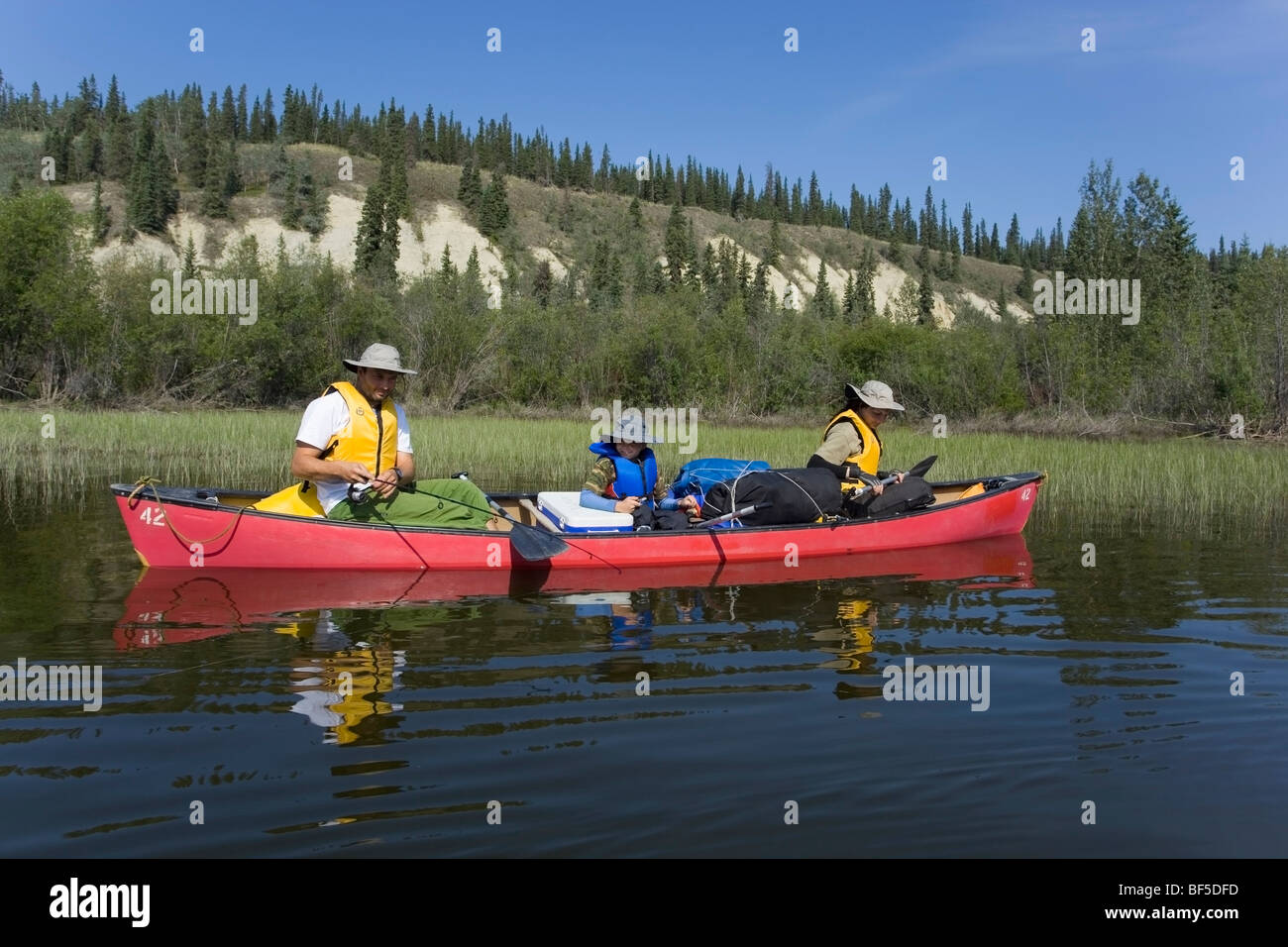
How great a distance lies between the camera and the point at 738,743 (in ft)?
17.1

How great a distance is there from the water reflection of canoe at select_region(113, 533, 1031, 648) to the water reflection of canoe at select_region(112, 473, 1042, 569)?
0.27ft

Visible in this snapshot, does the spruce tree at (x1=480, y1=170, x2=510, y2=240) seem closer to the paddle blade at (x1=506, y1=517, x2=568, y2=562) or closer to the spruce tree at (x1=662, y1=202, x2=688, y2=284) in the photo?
the spruce tree at (x1=662, y1=202, x2=688, y2=284)

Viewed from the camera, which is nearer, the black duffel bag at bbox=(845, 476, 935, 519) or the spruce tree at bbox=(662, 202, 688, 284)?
the black duffel bag at bbox=(845, 476, 935, 519)

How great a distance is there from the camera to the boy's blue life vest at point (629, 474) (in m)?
9.96

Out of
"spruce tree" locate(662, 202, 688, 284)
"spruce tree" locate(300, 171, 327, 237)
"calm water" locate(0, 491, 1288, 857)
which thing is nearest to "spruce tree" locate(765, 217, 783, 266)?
"spruce tree" locate(662, 202, 688, 284)

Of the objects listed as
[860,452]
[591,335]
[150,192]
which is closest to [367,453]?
[860,452]

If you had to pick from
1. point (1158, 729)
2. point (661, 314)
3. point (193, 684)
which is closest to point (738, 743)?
point (1158, 729)

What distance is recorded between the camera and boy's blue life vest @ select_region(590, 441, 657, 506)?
32.7 feet

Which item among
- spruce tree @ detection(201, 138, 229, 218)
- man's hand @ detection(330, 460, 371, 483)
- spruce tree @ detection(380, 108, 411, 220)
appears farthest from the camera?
spruce tree @ detection(380, 108, 411, 220)

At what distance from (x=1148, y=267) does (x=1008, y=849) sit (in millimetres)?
40012

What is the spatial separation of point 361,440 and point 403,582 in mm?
1256

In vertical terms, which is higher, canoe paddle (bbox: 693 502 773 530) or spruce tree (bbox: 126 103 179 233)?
spruce tree (bbox: 126 103 179 233)
